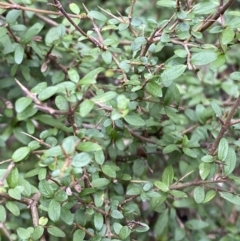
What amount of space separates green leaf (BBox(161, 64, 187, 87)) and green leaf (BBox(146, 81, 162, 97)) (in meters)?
0.03

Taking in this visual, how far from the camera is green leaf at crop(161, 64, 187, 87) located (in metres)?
0.95

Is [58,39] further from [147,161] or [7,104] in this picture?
[147,161]

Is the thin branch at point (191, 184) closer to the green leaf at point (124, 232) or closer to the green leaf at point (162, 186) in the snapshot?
the green leaf at point (162, 186)

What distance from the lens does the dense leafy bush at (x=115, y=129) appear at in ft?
2.89

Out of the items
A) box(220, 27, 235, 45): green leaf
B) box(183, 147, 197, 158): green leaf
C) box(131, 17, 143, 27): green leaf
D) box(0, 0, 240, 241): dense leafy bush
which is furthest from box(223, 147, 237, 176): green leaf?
box(131, 17, 143, 27): green leaf

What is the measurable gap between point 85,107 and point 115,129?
0.30 m

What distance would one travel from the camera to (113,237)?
98 cm

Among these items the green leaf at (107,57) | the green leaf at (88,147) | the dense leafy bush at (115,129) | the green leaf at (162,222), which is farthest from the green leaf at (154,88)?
the green leaf at (162,222)

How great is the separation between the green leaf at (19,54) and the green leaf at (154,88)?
0.34 metres

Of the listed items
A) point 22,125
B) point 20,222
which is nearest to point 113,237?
point 20,222

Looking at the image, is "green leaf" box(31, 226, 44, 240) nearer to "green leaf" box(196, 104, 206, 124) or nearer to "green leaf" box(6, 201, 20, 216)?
"green leaf" box(6, 201, 20, 216)

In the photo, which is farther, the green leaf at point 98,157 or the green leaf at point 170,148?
the green leaf at point 170,148

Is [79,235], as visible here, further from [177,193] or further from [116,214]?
[177,193]

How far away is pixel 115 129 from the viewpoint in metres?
1.10
